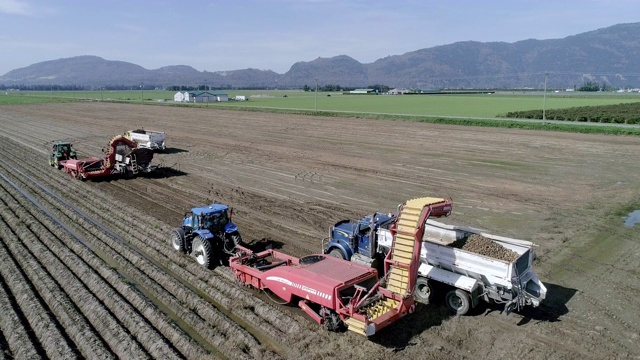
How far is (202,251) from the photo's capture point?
15055mm

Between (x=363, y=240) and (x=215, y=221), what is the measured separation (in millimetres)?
4802

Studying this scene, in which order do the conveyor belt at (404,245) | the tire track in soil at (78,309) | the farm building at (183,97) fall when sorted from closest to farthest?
1. the tire track in soil at (78,309)
2. the conveyor belt at (404,245)
3. the farm building at (183,97)

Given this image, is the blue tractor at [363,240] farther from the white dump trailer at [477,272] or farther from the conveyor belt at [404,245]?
the conveyor belt at [404,245]

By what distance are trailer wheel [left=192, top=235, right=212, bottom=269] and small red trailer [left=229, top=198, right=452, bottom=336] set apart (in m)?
2.65

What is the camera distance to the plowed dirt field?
11008 mm

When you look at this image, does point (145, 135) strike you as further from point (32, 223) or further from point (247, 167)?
point (32, 223)

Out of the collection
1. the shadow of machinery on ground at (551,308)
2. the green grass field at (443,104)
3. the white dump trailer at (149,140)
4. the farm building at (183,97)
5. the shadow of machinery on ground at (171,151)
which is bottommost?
the shadow of machinery on ground at (551,308)

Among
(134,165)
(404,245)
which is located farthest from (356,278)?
(134,165)

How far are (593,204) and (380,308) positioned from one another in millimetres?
16440

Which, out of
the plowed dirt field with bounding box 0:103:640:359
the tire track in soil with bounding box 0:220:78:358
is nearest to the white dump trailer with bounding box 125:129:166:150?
the plowed dirt field with bounding box 0:103:640:359

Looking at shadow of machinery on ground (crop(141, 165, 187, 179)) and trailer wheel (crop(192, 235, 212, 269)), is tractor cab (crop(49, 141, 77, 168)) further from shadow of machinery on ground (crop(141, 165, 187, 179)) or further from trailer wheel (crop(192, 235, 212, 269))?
trailer wheel (crop(192, 235, 212, 269))

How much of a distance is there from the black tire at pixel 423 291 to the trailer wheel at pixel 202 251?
6.24 meters

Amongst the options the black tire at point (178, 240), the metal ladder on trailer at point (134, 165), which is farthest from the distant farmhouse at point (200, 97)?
the black tire at point (178, 240)

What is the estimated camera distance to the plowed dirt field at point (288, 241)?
433 inches
